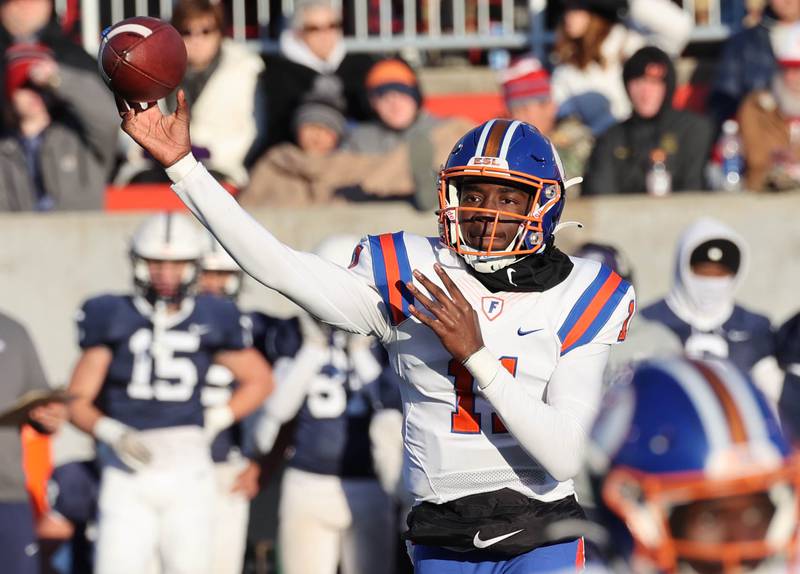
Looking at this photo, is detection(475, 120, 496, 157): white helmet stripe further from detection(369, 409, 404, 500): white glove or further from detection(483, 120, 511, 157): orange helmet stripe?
detection(369, 409, 404, 500): white glove

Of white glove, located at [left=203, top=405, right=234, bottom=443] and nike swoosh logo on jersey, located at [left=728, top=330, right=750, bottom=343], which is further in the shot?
white glove, located at [left=203, top=405, right=234, bottom=443]

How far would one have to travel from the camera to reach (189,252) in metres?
7.15

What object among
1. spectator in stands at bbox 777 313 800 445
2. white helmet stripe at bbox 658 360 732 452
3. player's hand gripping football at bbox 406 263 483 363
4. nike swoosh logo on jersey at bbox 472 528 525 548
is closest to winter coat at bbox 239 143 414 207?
spectator in stands at bbox 777 313 800 445

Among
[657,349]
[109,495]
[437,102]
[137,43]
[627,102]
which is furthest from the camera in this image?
[437,102]

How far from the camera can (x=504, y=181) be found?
4102mm

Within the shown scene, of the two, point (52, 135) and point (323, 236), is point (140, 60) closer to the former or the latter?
point (323, 236)

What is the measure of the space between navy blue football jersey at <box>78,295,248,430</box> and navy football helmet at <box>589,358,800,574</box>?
4.58 meters

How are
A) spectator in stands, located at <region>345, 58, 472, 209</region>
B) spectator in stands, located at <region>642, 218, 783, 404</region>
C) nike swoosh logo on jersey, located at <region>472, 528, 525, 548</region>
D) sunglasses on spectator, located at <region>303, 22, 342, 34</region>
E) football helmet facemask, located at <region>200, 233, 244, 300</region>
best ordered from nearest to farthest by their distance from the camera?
nike swoosh logo on jersey, located at <region>472, 528, 525, 548</region> < spectator in stands, located at <region>642, 218, 783, 404</region> < football helmet facemask, located at <region>200, 233, 244, 300</region> < spectator in stands, located at <region>345, 58, 472, 209</region> < sunglasses on spectator, located at <region>303, 22, 342, 34</region>

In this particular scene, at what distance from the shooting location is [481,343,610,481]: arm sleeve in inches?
148

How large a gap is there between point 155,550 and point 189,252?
126cm

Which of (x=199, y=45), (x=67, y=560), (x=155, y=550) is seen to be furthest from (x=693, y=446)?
(x=199, y=45)

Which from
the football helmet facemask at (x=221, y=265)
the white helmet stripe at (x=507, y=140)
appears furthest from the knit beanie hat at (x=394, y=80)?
the white helmet stripe at (x=507, y=140)

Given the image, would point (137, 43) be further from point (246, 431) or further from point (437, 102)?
point (437, 102)

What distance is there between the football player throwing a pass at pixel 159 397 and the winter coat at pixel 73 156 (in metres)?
1.12
